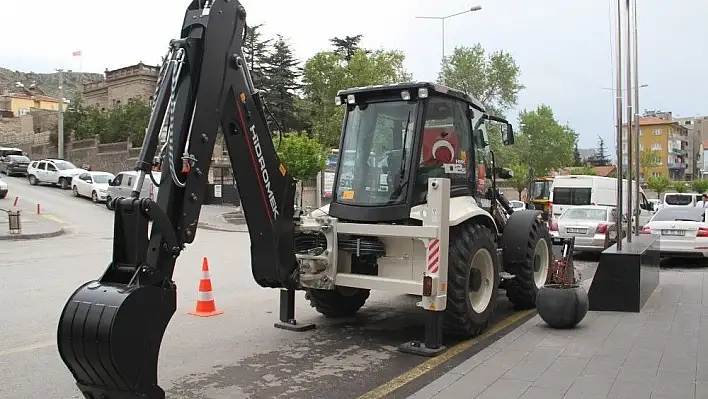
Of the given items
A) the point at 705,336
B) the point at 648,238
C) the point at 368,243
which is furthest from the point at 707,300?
the point at 368,243

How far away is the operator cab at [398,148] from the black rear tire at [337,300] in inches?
46.9

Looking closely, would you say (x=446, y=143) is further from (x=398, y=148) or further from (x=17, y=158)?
(x=17, y=158)

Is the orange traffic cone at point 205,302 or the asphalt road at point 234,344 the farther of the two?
the orange traffic cone at point 205,302

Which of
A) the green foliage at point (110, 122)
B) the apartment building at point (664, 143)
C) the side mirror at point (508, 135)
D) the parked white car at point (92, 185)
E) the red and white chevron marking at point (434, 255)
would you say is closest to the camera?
the red and white chevron marking at point (434, 255)

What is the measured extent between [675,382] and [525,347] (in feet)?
5.41

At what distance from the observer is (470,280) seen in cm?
753

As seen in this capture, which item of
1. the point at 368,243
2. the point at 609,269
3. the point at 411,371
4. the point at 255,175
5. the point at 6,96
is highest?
the point at 6,96

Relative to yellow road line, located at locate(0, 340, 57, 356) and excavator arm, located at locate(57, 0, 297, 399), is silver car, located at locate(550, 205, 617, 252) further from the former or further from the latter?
yellow road line, located at locate(0, 340, 57, 356)

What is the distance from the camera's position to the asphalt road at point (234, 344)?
5828 millimetres

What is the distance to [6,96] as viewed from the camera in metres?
95.9

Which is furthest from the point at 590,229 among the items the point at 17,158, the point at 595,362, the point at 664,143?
the point at 664,143

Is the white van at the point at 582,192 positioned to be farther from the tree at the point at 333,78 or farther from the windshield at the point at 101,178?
the windshield at the point at 101,178

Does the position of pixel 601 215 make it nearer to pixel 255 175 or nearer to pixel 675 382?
pixel 675 382

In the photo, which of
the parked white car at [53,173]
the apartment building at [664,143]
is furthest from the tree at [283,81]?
the apartment building at [664,143]
